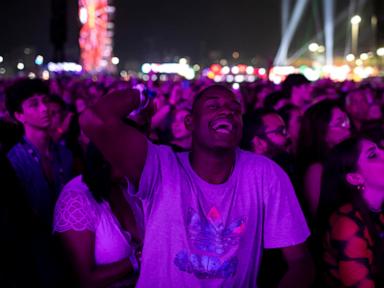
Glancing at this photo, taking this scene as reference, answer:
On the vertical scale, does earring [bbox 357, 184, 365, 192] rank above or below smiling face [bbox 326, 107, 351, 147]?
below

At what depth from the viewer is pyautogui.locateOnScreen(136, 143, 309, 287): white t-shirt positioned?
2.09 m

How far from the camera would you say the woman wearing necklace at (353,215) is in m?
2.51

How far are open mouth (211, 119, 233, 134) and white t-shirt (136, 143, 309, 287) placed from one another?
0.18 metres

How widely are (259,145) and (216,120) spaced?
6.68 feet

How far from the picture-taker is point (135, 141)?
2.15 metres

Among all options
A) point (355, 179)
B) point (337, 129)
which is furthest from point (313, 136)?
point (355, 179)

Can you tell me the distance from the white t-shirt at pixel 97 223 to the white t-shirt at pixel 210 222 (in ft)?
1.82

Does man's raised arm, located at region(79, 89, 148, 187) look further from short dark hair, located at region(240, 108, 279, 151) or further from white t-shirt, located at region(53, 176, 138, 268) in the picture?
short dark hair, located at region(240, 108, 279, 151)

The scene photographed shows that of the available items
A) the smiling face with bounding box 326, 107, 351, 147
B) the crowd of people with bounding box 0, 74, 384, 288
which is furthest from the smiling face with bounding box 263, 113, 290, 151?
the crowd of people with bounding box 0, 74, 384, 288

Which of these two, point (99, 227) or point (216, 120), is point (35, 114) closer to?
point (99, 227)

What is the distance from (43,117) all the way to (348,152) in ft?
8.10

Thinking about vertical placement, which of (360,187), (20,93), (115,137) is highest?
(20,93)

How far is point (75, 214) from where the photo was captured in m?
2.63

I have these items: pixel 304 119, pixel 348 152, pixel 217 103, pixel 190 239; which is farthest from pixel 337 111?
pixel 190 239
